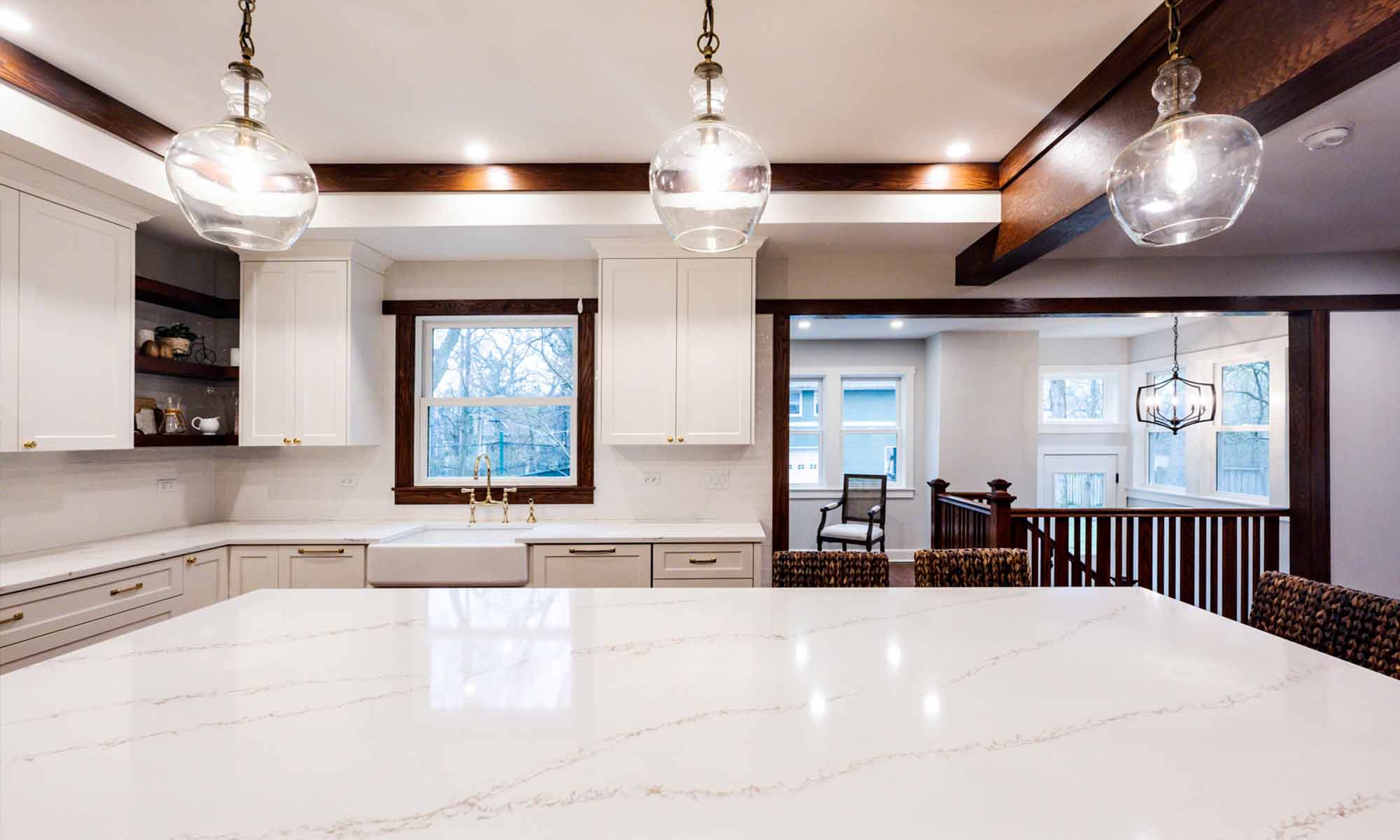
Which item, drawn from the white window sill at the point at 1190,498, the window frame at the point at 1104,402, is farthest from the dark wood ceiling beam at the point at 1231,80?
the window frame at the point at 1104,402

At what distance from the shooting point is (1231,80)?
1.69 m

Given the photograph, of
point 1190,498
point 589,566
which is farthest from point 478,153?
point 1190,498

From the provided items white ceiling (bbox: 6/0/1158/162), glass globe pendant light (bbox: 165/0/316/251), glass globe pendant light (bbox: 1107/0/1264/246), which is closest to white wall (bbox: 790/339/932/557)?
white ceiling (bbox: 6/0/1158/162)

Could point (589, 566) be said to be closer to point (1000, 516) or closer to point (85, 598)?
point (85, 598)

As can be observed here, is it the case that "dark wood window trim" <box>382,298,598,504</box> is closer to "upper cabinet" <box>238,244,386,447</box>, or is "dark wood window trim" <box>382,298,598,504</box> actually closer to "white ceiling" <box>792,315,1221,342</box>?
"upper cabinet" <box>238,244,386,447</box>

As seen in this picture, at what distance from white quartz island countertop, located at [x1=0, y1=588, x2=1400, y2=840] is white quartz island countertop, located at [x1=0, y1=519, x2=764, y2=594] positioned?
1.55m

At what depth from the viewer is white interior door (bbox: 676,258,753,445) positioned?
3.37 m

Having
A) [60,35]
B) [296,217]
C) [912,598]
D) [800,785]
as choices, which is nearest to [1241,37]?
[912,598]

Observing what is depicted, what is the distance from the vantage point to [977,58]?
2164 mm

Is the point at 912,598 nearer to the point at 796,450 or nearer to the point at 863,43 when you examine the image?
the point at 863,43

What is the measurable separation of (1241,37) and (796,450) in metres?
5.72

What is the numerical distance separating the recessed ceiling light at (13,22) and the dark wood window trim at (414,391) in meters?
1.85

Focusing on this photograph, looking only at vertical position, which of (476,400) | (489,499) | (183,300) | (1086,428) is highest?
(183,300)

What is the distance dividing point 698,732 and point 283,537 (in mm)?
2990
